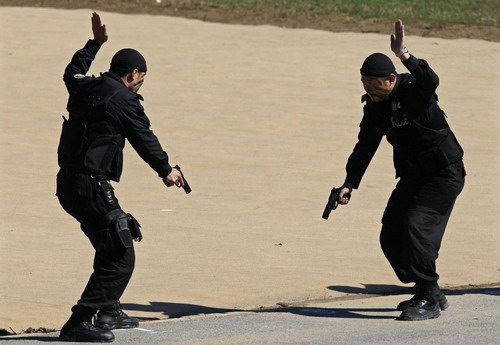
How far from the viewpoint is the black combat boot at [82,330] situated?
8367 millimetres

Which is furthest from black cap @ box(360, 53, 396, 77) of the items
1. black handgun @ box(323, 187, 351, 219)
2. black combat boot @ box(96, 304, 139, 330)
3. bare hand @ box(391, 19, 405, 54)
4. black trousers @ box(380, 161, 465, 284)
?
black combat boot @ box(96, 304, 139, 330)

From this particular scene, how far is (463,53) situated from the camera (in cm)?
2580

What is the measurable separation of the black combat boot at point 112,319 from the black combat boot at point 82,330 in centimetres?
18

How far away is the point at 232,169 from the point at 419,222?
7.68 m

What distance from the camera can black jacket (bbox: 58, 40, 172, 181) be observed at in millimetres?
8422

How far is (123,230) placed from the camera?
332 inches

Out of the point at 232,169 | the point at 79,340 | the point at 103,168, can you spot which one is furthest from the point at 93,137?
the point at 232,169

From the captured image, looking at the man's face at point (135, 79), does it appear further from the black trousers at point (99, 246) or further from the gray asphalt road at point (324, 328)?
the gray asphalt road at point (324, 328)

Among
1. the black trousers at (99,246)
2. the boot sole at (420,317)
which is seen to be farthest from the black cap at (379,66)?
the black trousers at (99,246)

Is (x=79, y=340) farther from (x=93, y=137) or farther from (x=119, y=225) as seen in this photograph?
(x=93, y=137)

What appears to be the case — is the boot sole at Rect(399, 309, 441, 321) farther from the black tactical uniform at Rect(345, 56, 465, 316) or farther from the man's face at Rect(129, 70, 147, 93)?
the man's face at Rect(129, 70, 147, 93)

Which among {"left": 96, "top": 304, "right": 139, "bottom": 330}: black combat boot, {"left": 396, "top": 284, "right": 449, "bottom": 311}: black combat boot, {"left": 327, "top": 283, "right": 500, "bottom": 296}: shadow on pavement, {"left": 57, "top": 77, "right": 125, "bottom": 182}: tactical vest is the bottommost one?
{"left": 327, "top": 283, "right": 500, "bottom": 296}: shadow on pavement

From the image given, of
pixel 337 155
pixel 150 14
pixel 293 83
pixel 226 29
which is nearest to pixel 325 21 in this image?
pixel 226 29

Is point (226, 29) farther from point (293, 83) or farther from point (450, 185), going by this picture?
point (450, 185)
